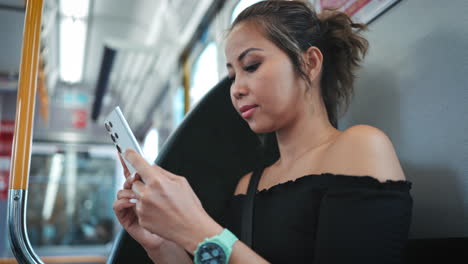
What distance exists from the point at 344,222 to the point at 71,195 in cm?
675

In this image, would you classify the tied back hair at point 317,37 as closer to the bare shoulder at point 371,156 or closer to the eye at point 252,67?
the eye at point 252,67

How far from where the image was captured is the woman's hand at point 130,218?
0.86 meters

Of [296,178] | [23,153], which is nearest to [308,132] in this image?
[296,178]

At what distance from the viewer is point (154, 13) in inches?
159

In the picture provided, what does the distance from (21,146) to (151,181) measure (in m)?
0.35

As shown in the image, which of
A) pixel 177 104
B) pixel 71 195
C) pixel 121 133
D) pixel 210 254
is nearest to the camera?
pixel 210 254

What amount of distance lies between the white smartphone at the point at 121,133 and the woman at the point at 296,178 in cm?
8

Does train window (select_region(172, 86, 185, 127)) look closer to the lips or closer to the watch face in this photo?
the lips

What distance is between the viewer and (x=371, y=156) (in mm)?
702

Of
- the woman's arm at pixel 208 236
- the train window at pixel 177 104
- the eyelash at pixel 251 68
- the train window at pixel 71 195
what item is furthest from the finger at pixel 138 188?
the train window at pixel 71 195

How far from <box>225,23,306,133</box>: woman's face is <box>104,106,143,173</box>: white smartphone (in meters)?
0.26

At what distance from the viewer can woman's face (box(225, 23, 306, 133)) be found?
868 mm

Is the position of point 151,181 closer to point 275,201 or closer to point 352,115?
point 275,201

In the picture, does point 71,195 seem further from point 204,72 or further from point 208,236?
point 208,236
